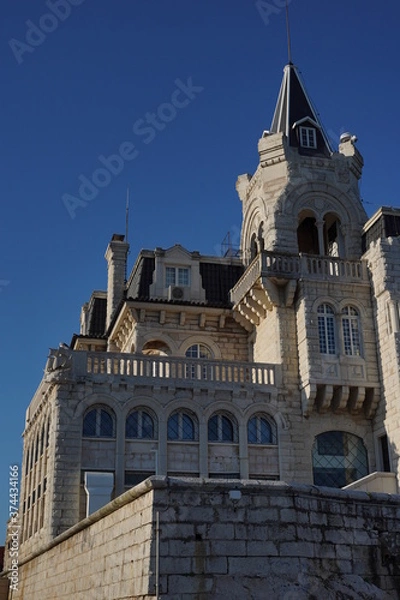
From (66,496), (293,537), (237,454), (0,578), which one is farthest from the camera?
(0,578)

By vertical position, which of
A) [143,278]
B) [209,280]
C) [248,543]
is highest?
[209,280]

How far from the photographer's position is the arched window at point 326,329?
1038 inches

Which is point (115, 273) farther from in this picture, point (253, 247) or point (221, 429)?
point (221, 429)

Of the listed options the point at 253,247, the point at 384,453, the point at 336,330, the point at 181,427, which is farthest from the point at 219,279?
the point at 384,453

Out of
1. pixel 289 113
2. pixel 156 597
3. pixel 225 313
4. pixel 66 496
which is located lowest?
pixel 156 597

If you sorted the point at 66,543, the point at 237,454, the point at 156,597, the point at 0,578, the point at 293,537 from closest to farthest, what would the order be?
the point at 156,597, the point at 293,537, the point at 66,543, the point at 237,454, the point at 0,578

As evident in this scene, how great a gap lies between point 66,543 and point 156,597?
7300 millimetres

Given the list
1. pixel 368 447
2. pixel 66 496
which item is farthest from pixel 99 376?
pixel 368 447

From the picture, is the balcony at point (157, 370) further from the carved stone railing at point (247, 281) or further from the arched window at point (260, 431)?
the carved stone railing at point (247, 281)

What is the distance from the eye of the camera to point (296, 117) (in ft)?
108

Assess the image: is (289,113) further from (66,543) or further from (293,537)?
(293,537)

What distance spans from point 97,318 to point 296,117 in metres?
13.2

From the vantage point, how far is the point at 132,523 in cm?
1244

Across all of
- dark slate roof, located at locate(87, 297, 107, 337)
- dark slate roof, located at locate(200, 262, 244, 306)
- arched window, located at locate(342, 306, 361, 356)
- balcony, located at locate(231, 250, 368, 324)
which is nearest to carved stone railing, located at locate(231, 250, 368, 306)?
balcony, located at locate(231, 250, 368, 324)
